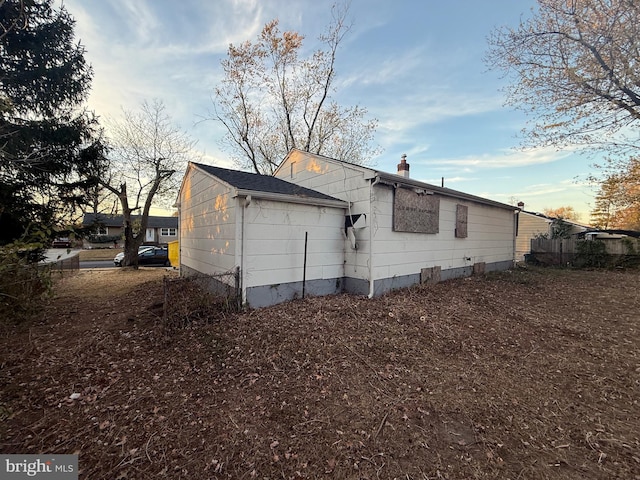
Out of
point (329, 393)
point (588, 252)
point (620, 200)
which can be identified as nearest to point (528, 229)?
point (620, 200)

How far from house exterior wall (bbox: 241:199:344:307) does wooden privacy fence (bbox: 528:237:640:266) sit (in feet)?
48.3

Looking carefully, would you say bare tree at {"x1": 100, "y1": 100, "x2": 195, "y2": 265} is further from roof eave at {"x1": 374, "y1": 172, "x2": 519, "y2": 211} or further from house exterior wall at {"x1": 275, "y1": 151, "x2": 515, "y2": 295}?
roof eave at {"x1": 374, "y1": 172, "x2": 519, "y2": 211}

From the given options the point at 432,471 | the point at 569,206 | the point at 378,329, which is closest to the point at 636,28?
the point at 378,329

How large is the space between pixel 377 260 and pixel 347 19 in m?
13.9

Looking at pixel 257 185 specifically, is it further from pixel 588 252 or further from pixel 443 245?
pixel 588 252

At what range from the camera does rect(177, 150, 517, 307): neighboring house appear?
5.77m

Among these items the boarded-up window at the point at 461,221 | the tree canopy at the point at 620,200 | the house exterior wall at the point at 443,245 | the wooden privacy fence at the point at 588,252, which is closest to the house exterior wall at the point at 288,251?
the house exterior wall at the point at 443,245

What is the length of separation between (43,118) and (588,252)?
2309 cm

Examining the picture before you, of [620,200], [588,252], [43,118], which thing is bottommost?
[588,252]

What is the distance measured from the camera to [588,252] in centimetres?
1384

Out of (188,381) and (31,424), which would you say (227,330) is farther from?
(31,424)

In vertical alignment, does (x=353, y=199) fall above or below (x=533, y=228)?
above

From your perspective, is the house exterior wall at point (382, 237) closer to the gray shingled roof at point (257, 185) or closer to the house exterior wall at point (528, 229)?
the gray shingled roof at point (257, 185)

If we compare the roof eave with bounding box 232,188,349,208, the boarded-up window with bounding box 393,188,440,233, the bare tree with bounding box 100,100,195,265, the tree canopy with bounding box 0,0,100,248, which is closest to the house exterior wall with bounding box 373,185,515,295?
the boarded-up window with bounding box 393,188,440,233
